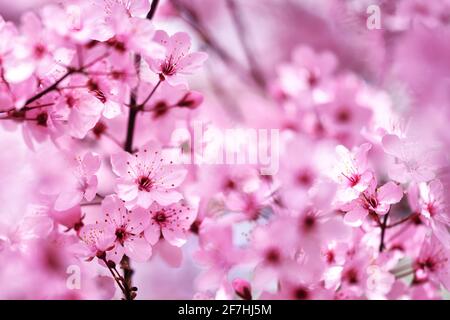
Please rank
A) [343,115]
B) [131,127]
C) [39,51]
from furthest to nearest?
1. [343,115]
2. [131,127]
3. [39,51]

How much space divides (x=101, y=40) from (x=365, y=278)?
503 millimetres

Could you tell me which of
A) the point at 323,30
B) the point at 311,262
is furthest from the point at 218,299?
the point at 323,30

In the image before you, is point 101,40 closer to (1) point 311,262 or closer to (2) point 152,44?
(2) point 152,44

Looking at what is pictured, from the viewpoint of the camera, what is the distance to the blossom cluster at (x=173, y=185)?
85cm

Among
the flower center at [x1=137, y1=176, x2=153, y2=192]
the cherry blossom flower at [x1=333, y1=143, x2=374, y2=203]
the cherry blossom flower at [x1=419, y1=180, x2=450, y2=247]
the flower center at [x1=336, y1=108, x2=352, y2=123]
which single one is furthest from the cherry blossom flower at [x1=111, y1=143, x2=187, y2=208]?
the flower center at [x1=336, y1=108, x2=352, y2=123]

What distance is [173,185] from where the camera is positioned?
879 millimetres

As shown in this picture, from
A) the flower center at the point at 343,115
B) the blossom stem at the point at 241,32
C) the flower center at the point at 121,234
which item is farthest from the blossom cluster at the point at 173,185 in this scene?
the blossom stem at the point at 241,32

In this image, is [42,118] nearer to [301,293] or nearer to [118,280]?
[118,280]

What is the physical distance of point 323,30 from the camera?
7.01 ft

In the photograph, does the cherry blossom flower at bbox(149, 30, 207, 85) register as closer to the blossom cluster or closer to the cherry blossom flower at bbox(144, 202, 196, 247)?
the blossom cluster

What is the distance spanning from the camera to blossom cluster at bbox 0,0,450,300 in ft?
2.78

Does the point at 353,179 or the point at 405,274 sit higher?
the point at 353,179

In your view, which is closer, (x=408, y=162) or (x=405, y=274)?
(x=408, y=162)

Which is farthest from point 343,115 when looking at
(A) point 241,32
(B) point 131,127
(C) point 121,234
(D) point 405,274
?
(C) point 121,234
